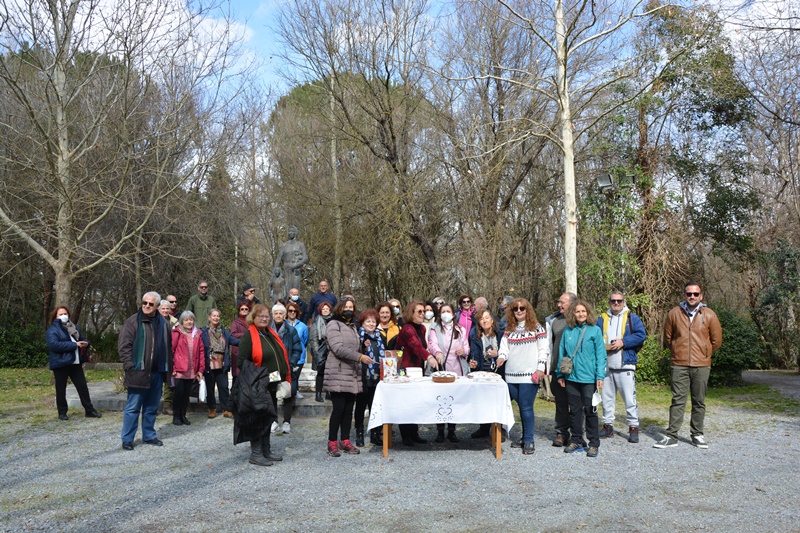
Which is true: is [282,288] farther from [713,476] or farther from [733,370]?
[713,476]

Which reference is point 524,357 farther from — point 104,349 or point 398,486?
point 104,349

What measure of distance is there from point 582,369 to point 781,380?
9424mm

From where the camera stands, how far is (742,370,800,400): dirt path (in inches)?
481

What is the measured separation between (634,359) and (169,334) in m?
5.30

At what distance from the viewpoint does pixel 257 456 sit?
668 cm

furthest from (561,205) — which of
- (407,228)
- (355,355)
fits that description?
(355,355)

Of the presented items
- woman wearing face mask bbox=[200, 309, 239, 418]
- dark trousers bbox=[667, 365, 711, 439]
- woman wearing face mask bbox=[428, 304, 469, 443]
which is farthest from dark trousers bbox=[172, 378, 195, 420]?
dark trousers bbox=[667, 365, 711, 439]

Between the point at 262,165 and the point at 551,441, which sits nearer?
the point at 551,441

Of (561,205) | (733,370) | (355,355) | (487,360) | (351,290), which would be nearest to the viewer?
(355,355)

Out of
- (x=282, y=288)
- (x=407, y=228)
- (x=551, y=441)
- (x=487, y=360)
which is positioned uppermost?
(x=407, y=228)

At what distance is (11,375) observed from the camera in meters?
15.7

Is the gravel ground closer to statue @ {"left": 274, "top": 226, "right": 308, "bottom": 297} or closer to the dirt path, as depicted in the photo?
the dirt path

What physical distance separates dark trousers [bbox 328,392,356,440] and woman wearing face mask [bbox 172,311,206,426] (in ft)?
8.61

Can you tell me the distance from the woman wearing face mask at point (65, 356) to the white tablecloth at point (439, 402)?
4.64 m
